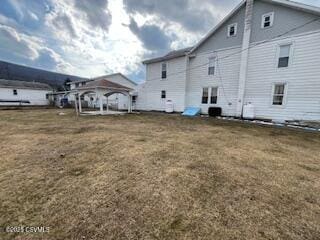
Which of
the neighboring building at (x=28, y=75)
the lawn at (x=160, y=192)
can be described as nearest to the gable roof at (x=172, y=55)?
the lawn at (x=160, y=192)

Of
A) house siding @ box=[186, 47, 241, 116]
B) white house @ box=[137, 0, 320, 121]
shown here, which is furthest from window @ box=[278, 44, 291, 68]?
house siding @ box=[186, 47, 241, 116]

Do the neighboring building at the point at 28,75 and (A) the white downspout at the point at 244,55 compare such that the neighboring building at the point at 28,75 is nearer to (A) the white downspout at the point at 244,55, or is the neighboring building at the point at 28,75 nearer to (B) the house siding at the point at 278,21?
(A) the white downspout at the point at 244,55

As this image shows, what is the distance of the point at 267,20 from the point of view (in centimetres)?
1086

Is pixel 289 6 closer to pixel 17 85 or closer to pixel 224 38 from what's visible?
pixel 224 38

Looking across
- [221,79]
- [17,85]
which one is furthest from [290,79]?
[17,85]

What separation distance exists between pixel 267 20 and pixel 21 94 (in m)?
36.8

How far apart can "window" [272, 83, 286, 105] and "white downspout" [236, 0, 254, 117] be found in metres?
1.89

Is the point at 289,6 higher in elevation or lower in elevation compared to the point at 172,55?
higher

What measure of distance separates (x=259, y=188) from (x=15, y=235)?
3.48 metres

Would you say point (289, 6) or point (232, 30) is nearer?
point (289, 6)

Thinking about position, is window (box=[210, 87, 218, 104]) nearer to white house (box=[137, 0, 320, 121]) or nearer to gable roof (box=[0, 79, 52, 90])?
white house (box=[137, 0, 320, 121])

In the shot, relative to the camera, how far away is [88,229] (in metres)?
1.92

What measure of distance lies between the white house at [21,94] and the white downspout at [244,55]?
34.0 meters

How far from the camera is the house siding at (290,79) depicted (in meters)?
9.29
